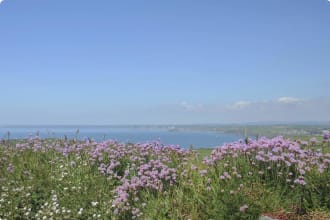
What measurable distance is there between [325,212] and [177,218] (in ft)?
6.82

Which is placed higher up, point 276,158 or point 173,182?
point 276,158

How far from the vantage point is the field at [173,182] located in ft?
22.2

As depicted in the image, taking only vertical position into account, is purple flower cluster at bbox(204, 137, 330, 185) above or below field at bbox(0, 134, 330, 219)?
above

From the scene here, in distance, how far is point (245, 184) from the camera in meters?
7.07

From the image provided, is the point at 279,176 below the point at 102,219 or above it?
above

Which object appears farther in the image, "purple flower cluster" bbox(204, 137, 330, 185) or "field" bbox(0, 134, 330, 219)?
"purple flower cluster" bbox(204, 137, 330, 185)

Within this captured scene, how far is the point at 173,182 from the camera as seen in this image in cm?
809

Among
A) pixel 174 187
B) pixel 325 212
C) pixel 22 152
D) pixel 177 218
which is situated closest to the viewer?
pixel 325 212

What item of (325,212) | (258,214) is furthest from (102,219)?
(325,212)

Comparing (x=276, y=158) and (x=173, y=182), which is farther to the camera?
(x=173, y=182)

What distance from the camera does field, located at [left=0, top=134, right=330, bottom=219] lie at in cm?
676

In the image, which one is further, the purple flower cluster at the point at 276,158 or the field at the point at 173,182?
the purple flower cluster at the point at 276,158

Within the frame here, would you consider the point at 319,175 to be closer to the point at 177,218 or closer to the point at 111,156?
the point at 177,218

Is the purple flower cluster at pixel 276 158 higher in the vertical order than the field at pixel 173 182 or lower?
higher
